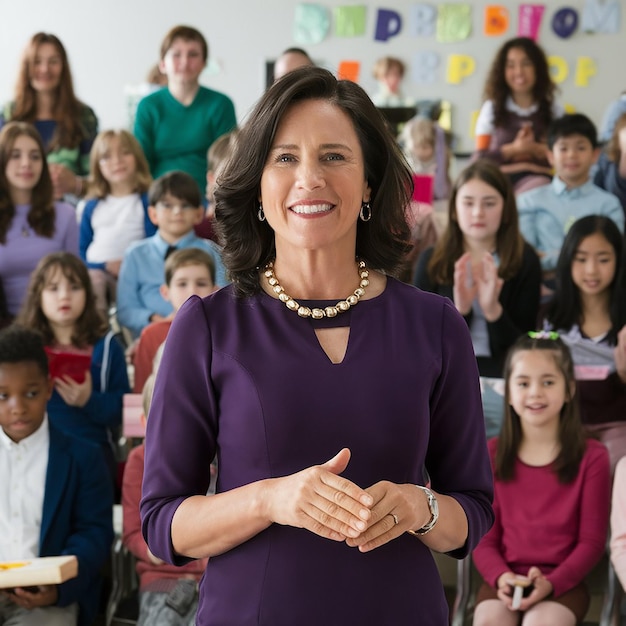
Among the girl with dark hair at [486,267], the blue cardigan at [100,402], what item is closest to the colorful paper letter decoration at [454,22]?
the girl with dark hair at [486,267]

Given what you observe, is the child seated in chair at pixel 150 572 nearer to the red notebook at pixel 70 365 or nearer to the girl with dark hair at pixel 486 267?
the red notebook at pixel 70 365

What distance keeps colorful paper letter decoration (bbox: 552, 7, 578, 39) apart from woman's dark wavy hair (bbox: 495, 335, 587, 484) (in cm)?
500

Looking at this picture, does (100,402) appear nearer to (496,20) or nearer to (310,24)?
(310,24)

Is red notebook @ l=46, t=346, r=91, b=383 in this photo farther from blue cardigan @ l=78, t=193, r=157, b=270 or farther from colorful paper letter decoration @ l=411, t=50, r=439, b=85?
colorful paper letter decoration @ l=411, t=50, r=439, b=85

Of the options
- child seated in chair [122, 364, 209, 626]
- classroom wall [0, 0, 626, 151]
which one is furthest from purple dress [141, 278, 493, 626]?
classroom wall [0, 0, 626, 151]

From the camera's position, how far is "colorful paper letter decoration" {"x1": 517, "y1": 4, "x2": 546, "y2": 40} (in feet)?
23.9

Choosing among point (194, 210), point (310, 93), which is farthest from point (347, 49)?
point (310, 93)

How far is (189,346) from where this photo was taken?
1.22 metres

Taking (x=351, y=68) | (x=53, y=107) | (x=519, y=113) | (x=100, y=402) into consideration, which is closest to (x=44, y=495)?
(x=100, y=402)

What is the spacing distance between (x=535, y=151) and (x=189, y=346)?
3.41m

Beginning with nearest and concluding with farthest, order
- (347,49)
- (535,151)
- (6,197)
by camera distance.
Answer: (6,197), (535,151), (347,49)

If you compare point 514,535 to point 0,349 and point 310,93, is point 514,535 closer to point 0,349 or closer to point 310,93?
point 0,349

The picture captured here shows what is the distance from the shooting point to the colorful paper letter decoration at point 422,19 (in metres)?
7.38

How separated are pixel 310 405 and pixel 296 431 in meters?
0.03
